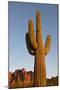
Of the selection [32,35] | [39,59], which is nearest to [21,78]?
[39,59]

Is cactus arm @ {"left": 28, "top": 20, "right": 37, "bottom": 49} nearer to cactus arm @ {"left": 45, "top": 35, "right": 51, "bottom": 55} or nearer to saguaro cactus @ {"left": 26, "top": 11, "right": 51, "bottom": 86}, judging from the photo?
saguaro cactus @ {"left": 26, "top": 11, "right": 51, "bottom": 86}

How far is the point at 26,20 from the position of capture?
7.93ft

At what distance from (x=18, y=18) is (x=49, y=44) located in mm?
406

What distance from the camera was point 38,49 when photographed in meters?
2.46

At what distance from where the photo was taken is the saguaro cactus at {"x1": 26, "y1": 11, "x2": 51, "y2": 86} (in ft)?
7.97

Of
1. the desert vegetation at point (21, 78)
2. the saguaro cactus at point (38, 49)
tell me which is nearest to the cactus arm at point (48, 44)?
the saguaro cactus at point (38, 49)

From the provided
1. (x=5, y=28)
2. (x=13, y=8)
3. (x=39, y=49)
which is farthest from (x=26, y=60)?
(x=13, y=8)

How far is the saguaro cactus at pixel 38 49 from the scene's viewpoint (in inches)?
95.6

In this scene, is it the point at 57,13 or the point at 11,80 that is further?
the point at 57,13

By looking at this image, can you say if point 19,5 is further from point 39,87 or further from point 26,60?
point 39,87

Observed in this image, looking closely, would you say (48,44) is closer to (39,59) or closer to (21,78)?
(39,59)

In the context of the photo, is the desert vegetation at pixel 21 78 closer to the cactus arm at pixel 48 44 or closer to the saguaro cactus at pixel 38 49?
the saguaro cactus at pixel 38 49

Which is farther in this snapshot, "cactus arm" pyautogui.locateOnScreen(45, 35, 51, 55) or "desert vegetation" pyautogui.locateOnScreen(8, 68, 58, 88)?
"cactus arm" pyautogui.locateOnScreen(45, 35, 51, 55)

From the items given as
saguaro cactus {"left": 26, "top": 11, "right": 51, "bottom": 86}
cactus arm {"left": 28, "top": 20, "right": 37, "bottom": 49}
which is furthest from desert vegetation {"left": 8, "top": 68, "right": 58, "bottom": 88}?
cactus arm {"left": 28, "top": 20, "right": 37, "bottom": 49}
